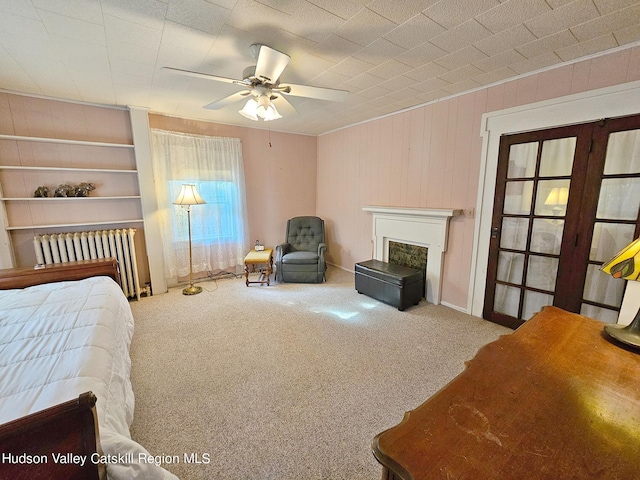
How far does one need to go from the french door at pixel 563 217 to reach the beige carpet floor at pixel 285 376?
559 millimetres

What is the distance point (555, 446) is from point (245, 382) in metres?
1.83

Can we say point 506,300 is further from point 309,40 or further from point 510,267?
point 309,40

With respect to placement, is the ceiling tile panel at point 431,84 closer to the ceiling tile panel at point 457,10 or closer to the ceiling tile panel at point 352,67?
the ceiling tile panel at point 352,67

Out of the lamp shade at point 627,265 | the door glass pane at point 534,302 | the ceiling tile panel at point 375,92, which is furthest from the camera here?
the ceiling tile panel at point 375,92

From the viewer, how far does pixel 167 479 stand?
3.43 feet

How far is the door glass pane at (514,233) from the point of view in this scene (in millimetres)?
2662

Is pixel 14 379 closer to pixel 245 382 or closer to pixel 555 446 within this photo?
pixel 245 382

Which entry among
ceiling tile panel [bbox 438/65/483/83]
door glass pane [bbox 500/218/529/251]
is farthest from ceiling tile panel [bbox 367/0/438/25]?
door glass pane [bbox 500/218/529/251]

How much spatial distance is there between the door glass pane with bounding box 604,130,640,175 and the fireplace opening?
1.80 meters

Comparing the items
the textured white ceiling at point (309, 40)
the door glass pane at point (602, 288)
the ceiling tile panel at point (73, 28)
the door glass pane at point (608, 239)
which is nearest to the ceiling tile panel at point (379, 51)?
the textured white ceiling at point (309, 40)

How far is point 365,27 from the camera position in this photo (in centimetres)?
179

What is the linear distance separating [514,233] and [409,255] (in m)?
1.29

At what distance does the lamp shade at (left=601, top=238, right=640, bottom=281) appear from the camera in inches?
42.6

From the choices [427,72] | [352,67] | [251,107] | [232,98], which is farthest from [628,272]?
[232,98]
